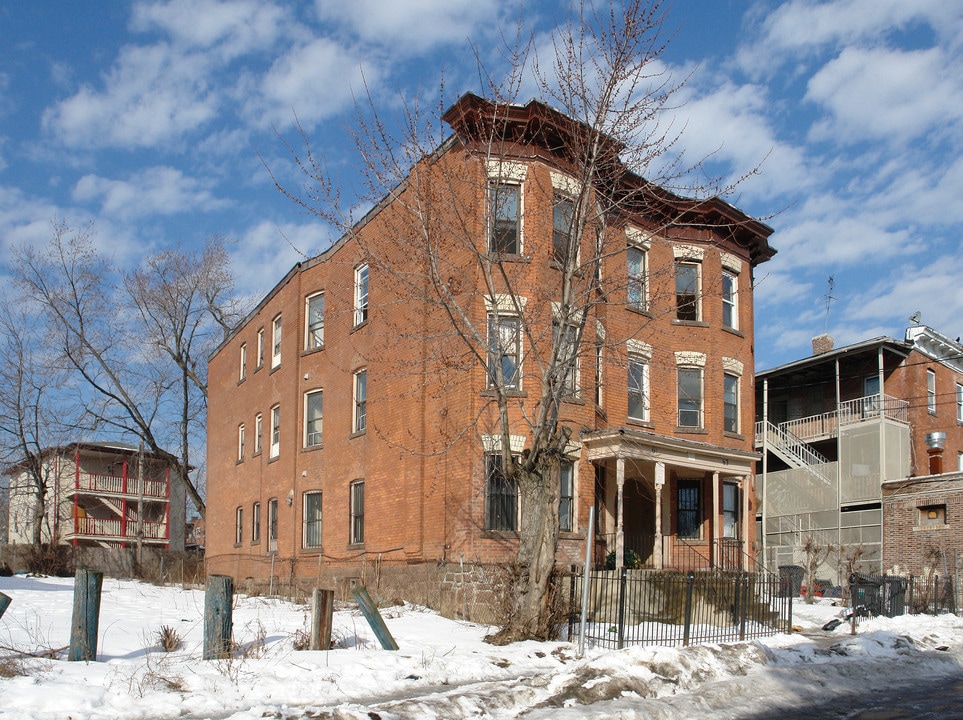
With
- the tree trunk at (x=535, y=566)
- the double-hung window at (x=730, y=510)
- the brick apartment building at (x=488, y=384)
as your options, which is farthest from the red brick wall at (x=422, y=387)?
the tree trunk at (x=535, y=566)

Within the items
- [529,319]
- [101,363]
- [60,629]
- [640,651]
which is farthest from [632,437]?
[101,363]

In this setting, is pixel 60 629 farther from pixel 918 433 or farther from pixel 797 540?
pixel 918 433

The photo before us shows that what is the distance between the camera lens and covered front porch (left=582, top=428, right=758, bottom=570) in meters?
22.1

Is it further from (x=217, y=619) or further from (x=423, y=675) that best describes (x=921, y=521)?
(x=217, y=619)

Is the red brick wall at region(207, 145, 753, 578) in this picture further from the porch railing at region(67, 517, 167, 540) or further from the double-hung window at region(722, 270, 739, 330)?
the porch railing at region(67, 517, 167, 540)

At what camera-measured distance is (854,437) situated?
34.7 meters

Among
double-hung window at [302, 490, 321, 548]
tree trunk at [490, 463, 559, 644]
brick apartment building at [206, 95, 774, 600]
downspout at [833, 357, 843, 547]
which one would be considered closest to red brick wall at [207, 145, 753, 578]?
brick apartment building at [206, 95, 774, 600]

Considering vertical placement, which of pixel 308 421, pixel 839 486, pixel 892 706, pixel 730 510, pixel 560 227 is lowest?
pixel 892 706

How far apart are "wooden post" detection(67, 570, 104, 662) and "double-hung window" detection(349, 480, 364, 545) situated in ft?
43.4

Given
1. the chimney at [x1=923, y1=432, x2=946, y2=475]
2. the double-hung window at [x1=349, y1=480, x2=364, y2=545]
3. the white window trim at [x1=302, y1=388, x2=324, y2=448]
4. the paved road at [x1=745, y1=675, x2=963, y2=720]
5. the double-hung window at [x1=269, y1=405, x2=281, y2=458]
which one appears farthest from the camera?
the chimney at [x1=923, y1=432, x2=946, y2=475]

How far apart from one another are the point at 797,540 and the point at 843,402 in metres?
5.59

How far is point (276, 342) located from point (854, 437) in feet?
69.8

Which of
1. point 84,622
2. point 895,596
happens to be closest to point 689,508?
point 895,596

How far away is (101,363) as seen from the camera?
139ft
